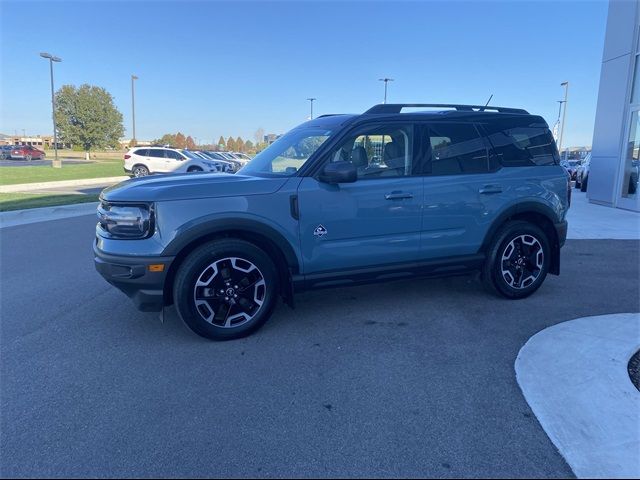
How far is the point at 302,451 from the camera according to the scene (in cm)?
250

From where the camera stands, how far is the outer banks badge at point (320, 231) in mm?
4047

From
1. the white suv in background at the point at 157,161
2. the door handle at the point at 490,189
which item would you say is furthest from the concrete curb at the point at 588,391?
the white suv in background at the point at 157,161

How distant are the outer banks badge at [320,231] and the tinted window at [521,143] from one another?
2.18 m

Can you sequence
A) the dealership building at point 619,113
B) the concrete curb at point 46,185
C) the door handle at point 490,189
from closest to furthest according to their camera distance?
the door handle at point 490,189, the dealership building at point 619,113, the concrete curb at point 46,185

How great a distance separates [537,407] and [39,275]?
605cm

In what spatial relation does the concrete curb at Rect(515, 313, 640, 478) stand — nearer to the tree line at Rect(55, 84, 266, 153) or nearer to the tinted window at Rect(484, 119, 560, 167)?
the tinted window at Rect(484, 119, 560, 167)

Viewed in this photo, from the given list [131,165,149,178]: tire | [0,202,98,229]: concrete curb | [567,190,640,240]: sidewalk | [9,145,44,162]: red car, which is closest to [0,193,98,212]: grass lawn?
[0,202,98,229]: concrete curb

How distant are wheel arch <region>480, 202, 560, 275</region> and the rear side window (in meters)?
0.49

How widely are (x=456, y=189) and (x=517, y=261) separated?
1188 mm

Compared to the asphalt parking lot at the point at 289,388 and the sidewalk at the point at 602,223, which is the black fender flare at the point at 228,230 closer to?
the asphalt parking lot at the point at 289,388

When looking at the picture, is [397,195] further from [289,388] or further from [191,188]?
[289,388]

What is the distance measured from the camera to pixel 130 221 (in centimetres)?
367

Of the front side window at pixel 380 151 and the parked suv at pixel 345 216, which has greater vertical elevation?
the front side window at pixel 380 151

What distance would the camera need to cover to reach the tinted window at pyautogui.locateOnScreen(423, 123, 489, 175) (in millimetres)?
4512
